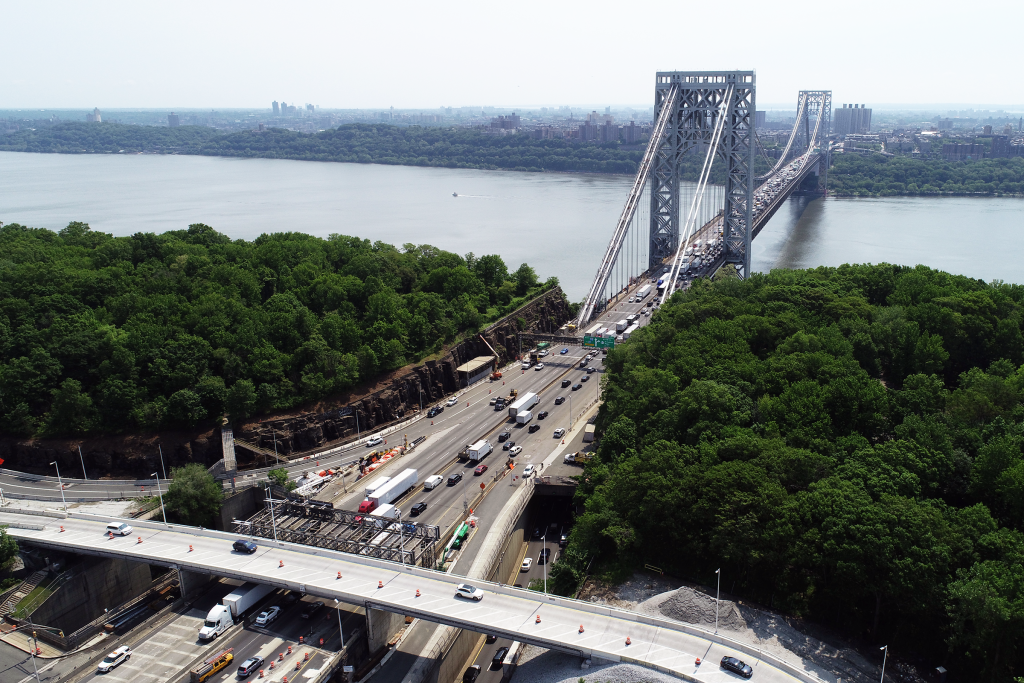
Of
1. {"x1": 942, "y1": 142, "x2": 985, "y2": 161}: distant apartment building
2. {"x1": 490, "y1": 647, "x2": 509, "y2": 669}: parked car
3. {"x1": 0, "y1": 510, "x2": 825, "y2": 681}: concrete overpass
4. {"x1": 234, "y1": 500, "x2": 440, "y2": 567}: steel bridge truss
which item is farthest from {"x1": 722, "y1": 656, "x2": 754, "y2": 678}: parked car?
{"x1": 942, "y1": 142, "x2": 985, "y2": 161}: distant apartment building

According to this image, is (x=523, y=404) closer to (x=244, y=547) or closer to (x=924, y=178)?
(x=244, y=547)

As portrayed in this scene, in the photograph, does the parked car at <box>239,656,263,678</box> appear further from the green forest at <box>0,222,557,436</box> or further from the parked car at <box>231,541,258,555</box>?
the green forest at <box>0,222,557,436</box>

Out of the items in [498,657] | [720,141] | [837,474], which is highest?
[720,141]

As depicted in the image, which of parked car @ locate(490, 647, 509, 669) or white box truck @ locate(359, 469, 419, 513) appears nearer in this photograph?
parked car @ locate(490, 647, 509, 669)

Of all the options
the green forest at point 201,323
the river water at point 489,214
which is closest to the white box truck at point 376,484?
the green forest at point 201,323

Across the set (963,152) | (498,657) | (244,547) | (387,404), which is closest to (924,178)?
(963,152)

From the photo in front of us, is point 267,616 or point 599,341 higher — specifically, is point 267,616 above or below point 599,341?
below

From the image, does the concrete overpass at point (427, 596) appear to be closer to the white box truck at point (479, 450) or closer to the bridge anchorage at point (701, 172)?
the white box truck at point (479, 450)
